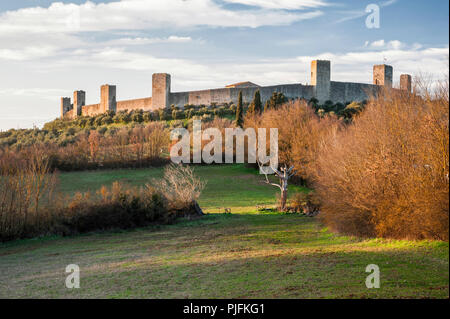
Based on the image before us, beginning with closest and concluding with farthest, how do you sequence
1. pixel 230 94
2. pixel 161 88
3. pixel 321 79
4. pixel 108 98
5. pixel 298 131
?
Answer: pixel 298 131 < pixel 321 79 < pixel 230 94 < pixel 161 88 < pixel 108 98

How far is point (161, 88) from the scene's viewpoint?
172ft

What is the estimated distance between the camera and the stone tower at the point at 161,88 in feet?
171

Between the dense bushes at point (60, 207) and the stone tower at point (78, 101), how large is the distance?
4890cm

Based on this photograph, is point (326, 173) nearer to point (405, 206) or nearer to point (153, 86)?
point (405, 206)

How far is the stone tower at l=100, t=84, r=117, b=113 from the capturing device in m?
57.8

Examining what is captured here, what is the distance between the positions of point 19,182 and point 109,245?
14.1ft

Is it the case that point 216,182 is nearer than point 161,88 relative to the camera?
Yes

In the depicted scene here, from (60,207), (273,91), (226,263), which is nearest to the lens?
(226,263)

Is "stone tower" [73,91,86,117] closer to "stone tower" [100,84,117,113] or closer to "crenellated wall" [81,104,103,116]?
"crenellated wall" [81,104,103,116]

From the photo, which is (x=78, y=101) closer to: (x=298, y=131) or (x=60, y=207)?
(x=298, y=131)

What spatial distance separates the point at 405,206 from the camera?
10047 mm

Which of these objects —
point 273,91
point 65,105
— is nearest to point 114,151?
point 273,91

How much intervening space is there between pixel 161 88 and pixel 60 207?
3738 centimetres
